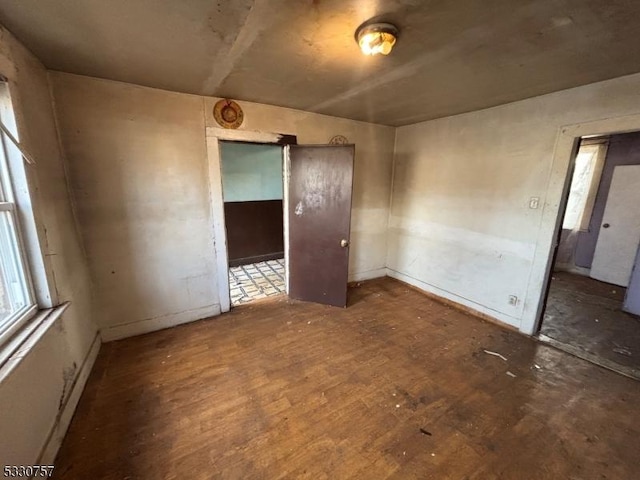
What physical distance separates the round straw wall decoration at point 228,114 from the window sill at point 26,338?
2041 millimetres

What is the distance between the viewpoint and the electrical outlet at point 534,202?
246 centimetres

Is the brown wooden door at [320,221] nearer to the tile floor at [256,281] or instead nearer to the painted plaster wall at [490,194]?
the tile floor at [256,281]

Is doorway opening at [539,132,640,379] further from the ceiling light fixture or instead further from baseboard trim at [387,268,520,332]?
the ceiling light fixture

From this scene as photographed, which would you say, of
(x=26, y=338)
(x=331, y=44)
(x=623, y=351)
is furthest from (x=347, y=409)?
(x=623, y=351)

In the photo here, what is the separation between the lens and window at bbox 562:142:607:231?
4148mm

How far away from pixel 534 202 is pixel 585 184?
3.07 m

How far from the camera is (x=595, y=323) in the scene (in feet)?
9.36

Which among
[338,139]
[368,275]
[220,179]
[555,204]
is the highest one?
[338,139]

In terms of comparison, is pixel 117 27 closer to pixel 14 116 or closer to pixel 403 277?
pixel 14 116

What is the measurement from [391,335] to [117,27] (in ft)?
10.1

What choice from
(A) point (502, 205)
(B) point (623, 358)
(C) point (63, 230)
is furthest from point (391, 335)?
(C) point (63, 230)

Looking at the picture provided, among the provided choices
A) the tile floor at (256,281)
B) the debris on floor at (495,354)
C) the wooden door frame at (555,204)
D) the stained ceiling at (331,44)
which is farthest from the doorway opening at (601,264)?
the tile floor at (256,281)

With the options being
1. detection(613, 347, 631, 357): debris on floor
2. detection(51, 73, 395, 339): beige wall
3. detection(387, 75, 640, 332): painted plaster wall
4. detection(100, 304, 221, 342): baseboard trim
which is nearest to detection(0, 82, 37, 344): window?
A: detection(51, 73, 395, 339): beige wall

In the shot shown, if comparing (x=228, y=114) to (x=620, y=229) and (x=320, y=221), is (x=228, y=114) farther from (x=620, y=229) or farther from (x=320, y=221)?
(x=620, y=229)
